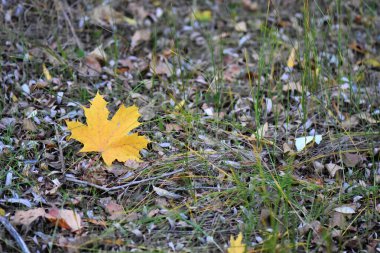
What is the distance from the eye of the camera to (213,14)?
3.76 m

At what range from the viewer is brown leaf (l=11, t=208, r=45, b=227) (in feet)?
7.01

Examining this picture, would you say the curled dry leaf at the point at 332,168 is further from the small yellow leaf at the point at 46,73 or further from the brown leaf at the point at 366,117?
the small yellow leaf at the point at 46,73

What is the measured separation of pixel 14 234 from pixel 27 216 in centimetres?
9

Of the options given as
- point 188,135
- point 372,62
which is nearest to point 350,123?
point 372,62

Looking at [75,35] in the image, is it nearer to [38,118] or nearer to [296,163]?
[38,118]

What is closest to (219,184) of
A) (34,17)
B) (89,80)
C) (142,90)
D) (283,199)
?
(283,199)

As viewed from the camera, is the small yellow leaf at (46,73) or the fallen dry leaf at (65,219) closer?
the fallen dry leaf at (65,219)

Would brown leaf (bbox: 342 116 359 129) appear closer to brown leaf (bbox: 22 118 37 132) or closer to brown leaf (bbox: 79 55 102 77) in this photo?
brown leaf (bbox: 79 55 102 77)

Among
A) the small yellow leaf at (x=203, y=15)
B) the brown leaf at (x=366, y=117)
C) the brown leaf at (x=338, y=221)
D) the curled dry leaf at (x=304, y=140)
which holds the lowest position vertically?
the brown leaf at (x=338, y=221)

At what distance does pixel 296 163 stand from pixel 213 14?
5.00 ft

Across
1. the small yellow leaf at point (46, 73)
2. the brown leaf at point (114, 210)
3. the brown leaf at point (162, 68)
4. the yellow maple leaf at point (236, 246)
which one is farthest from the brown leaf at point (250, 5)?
the yellow maple leaf at point (236, 246)

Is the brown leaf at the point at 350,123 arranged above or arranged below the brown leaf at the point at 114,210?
below

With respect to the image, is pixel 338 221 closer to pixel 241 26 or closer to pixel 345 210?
pixel 345 210

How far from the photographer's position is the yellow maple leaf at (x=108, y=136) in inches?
95.5
